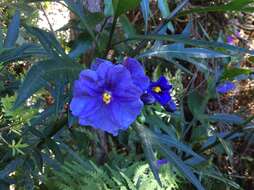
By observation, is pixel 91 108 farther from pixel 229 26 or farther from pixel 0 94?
pixel 229 26

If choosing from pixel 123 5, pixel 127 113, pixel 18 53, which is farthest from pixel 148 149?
pixel 18 53

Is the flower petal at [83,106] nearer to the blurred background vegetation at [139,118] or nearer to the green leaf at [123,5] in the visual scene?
the blurred background vegetation at [139,118]

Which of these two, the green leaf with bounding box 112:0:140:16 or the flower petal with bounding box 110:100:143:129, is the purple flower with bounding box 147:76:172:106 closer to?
the flower petal with bounding box 110:100:143:129

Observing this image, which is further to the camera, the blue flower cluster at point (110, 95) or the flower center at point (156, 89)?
the flower center at point (156, 89)

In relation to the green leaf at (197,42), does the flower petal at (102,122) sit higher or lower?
lower

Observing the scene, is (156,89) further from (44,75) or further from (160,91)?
(44,75)

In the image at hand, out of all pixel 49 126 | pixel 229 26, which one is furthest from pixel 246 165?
pixel 49 126

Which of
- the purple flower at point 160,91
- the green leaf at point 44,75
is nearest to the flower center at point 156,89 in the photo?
the purple flower at point 160,91
